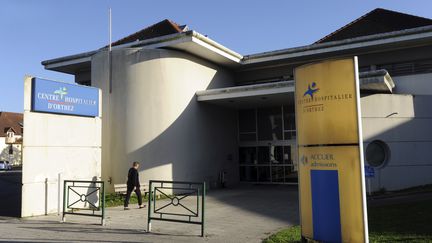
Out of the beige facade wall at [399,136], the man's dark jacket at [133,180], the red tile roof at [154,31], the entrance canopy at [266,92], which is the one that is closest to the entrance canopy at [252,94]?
the entrance canopy at [266,92]

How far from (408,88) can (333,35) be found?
6736 millimetres

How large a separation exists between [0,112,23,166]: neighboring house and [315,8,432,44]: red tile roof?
184ft

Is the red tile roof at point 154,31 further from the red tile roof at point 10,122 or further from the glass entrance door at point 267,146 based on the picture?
the red tile roof at point 10,122

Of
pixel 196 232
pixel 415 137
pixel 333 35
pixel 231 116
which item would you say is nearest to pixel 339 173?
pixel 196 232

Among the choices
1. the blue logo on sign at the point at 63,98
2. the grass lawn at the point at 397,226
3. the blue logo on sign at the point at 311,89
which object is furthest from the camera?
the blue logo on sign at the point at 63,98

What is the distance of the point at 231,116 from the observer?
23.8 metres

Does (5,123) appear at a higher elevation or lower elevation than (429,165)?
higher

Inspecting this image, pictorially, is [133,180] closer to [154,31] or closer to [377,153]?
[377,153]

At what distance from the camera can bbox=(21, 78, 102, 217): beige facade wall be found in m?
11.6

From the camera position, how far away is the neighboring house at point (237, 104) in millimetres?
17031

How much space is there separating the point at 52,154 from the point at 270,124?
45.0 ft

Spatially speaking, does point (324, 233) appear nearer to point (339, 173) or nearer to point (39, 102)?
point (339, 173)

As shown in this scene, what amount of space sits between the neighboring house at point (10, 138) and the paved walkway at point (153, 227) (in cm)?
6020

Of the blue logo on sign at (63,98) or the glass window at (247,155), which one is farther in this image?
the glass window at (247,155)
